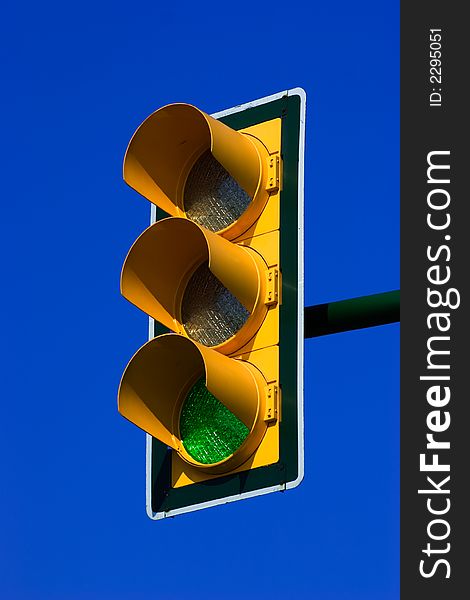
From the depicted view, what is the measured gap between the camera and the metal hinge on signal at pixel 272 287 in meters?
10.7

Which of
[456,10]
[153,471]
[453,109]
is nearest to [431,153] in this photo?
[453,109]

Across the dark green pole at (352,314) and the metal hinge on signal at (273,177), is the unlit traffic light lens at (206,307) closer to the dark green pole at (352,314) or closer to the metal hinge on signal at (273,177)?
the metal hinge on signal at (273,177)

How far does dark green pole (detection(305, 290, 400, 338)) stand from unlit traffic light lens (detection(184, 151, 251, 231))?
106cm

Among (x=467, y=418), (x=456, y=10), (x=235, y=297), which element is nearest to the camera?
(x=467, y=418)

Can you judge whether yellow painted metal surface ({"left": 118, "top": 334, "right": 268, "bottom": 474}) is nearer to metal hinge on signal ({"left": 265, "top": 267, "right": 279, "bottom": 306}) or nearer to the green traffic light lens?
the green traffic light lens

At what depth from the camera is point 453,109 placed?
9844 mm

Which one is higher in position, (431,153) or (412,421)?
(431,153)

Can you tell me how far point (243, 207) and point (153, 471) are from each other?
1.41 metres

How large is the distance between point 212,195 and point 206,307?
0.61m

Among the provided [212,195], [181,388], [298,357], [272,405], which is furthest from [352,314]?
[212,195]

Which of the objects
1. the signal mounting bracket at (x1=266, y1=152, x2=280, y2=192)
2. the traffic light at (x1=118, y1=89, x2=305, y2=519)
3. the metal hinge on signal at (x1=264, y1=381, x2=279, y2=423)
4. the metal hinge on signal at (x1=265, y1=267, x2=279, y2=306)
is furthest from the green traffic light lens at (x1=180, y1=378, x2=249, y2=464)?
the signal mounting bracket at (x1=266, y1=152, x2=280, y2=192)

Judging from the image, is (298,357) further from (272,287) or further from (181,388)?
(181,388)

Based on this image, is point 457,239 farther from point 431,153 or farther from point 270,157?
point 270,157

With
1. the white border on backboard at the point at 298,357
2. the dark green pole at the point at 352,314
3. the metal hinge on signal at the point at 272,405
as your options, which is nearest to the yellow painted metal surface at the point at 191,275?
the metal hinge on signal at the point at 272,405
